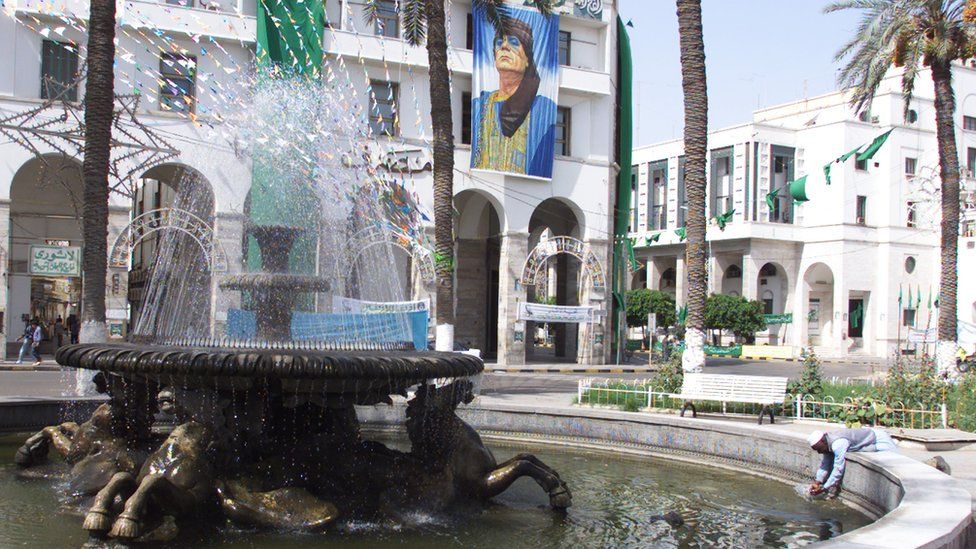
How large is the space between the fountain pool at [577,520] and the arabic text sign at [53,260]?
787 inches

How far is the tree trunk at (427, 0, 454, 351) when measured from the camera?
1862cm

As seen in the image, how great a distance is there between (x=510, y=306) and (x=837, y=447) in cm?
2426

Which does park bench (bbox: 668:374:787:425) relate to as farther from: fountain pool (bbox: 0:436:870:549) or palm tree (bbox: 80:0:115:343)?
palm tree (bbox: 80:0:115:343)

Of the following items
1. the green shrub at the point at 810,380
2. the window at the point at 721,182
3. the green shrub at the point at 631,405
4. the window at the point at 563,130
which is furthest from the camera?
the window at the point at 721,182

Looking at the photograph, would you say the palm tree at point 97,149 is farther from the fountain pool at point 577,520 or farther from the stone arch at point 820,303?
the stone arch at point 820,303

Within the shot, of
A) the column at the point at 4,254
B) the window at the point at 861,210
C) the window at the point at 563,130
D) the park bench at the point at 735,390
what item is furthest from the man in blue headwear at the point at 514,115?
the window at the point at 861,210

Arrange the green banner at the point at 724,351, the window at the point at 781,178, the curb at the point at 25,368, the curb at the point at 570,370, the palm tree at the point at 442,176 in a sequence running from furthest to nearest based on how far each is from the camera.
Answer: the window at the point at 781,178, the green banner at the point at 724,351, the curb at the point at 570,370, the curb at the point at 25,368, the palm tree at the point at 442,176

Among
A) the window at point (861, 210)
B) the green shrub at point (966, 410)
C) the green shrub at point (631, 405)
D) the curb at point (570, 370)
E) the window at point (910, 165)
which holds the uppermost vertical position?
the window at point (910, 165)

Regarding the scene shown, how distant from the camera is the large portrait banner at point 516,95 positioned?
32000 millimetres

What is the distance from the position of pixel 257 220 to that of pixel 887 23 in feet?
64.8

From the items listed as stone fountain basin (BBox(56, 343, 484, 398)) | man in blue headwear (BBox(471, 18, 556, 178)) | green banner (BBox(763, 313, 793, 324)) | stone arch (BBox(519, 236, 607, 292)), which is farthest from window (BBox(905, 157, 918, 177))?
stone fountain basin (BBox(56, 343, 484, 398))

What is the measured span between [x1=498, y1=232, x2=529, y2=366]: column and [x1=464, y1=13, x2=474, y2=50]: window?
7222 mm

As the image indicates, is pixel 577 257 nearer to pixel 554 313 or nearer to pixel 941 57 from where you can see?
pixel 554 313

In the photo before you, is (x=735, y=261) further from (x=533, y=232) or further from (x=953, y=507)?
(x=953, y=507)
